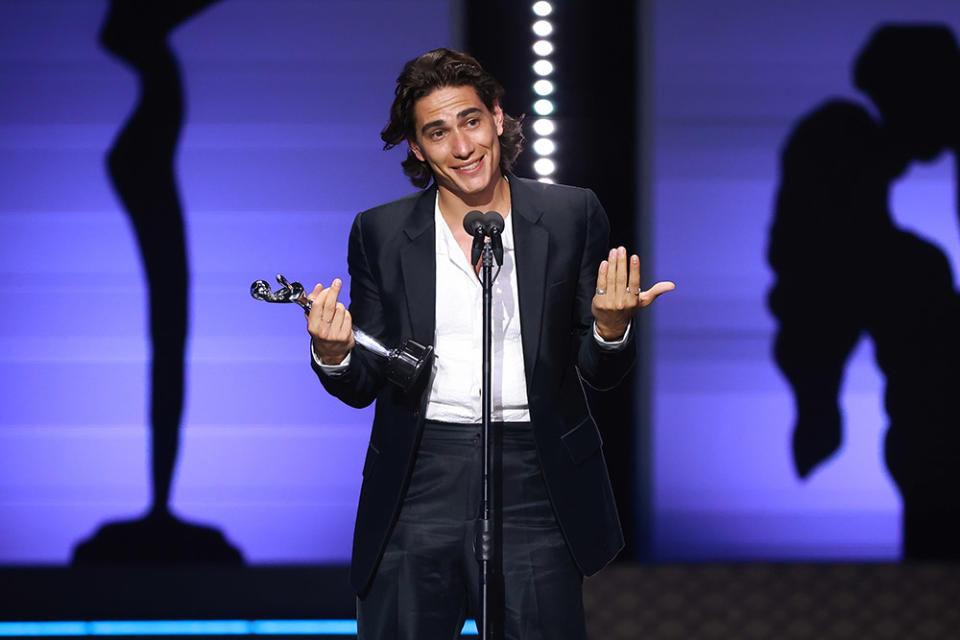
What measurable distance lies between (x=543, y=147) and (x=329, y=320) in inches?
78.5

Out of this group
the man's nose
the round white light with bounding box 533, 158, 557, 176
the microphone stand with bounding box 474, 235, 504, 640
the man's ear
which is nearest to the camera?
the microphone stand with bounding box 474, 235, 504, 640

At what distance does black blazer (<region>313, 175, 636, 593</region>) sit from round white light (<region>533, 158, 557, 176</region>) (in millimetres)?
1586

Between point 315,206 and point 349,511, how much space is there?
110 cm

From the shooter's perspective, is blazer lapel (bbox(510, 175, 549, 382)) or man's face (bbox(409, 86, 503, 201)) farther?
man's face (bbox(409, 86, 503, 201))

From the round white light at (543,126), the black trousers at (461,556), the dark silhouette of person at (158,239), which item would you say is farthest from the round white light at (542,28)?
the black trousers at (461,556)

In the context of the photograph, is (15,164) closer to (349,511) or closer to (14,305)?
(14,305)

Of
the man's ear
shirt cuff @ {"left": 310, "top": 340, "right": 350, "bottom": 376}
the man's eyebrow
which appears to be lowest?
shirt cuff @ {"left": 310, "top": 340, "right": 350, "bottom": 376}

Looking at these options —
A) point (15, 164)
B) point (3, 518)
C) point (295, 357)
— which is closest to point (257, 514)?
point (295, 357)

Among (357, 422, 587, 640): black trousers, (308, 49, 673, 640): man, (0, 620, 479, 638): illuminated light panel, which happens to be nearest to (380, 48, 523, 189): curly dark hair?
(308, 49, 673, 640): man

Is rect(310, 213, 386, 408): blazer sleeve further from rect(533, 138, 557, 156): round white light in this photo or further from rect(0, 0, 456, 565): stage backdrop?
rect(0, 0, 456, 565): stage backdrop

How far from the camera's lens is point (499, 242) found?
175cm

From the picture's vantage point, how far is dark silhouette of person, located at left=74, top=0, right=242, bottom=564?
148 inches

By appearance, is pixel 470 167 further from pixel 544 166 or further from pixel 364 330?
pixel 544 166

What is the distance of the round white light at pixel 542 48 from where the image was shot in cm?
362
